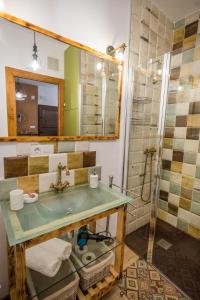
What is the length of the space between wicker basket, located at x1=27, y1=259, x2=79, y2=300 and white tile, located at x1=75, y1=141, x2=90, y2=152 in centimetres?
85

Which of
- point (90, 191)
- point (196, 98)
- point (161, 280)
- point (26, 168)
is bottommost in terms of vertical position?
point (161, 280)

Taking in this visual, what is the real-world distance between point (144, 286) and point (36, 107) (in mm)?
1679

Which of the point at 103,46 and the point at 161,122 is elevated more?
the point at 103,46

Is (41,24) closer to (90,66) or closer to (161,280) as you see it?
(90,66)

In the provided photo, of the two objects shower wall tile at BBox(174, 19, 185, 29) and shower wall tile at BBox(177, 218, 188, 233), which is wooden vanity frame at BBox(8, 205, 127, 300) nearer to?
shower wall tile at BBox(177, 218, 188, 233)

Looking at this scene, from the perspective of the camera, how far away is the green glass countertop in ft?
2.70

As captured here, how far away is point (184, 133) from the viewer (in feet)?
6.59

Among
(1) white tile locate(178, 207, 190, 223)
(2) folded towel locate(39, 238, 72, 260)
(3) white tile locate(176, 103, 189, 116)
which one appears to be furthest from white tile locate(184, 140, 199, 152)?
(2) folded towel locate(39, 238, 72, 260)

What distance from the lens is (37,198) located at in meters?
1.14

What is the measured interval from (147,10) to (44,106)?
1523 millimetres

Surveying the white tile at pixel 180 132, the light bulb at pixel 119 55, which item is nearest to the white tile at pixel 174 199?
the white tile at pixel 180 132

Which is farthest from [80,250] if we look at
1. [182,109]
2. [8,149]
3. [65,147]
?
[182,109]

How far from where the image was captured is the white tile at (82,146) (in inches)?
55.8

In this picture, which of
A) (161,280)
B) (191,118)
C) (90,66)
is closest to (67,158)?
(90,66)
